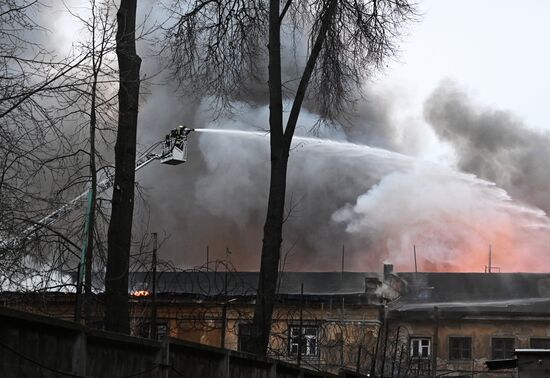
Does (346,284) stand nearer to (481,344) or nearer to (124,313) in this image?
(481,344)

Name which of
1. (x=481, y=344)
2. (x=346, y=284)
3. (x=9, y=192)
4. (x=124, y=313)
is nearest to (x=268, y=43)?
(x=124, y=313)

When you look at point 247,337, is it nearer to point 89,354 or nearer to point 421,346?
point 89,354

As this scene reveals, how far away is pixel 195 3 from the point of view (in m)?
18.0

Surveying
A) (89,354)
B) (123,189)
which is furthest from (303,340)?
(89,354)

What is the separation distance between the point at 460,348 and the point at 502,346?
7.05 ft

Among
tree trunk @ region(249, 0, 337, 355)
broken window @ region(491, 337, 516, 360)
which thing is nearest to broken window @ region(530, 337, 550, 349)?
broken window @ region(491, 337, 516, 360)

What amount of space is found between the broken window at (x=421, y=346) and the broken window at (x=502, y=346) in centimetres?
332

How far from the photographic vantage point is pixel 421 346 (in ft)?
159

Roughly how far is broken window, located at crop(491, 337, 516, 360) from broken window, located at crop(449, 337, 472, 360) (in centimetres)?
124

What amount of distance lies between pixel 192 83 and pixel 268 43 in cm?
191

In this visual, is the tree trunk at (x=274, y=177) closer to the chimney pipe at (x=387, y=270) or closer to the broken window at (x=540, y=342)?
the broken window at (x=540, y=342)

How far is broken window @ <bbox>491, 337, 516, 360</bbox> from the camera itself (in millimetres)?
47772

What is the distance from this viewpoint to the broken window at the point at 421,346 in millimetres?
47938

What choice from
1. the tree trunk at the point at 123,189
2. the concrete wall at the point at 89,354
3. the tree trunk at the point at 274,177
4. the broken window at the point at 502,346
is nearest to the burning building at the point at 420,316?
the broken window at the point at 502,346
